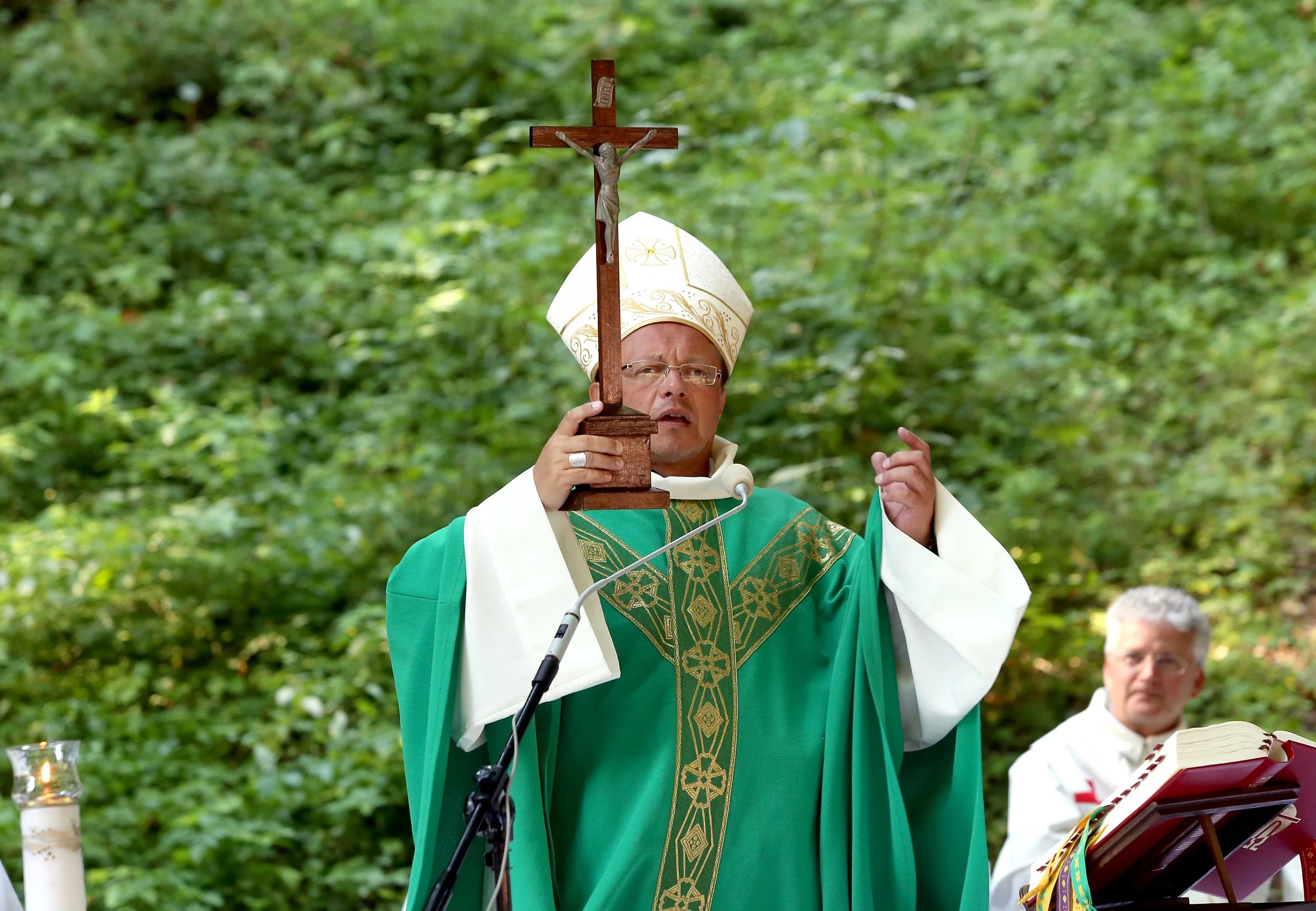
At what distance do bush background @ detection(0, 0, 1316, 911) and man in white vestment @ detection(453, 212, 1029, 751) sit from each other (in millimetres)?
3058

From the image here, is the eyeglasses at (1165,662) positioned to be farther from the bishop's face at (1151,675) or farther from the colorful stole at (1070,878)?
the colorful stole at (1070,878)

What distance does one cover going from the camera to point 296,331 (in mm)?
7984

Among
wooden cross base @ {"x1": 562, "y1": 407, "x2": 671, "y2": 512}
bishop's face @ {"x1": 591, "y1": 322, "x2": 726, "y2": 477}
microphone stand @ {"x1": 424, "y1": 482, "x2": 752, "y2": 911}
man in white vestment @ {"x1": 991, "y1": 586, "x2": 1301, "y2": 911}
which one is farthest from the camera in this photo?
man in white vestment @ {"x1": 991, "y1": 586, "x2": 1301, "y2": 911}

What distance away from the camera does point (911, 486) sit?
94.6 inches

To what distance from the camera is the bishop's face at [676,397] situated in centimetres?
254

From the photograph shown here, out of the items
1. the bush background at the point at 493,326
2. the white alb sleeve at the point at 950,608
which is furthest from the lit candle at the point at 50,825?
the bush background at the point at 493,326

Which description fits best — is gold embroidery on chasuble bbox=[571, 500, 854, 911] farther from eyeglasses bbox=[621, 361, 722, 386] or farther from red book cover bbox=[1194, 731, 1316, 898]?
red book cover bbox=[1194, 731, 1316, 898]

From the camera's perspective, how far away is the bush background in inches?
231

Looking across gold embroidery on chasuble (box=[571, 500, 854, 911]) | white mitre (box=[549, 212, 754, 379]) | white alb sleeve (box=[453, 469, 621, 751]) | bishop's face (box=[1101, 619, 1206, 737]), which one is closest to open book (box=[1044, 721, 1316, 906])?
gold embroidery on chasuble (box=[571, 500, 854, 911])

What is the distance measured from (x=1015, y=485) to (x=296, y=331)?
4.27 meters

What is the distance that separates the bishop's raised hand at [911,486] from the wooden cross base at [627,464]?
44 centimetres

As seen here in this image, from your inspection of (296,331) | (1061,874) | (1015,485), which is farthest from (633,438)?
(296,331)

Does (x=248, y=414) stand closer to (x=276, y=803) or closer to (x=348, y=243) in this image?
(x=348, y=243)

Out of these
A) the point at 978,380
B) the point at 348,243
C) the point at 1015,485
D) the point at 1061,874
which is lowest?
the point at 1061,874
